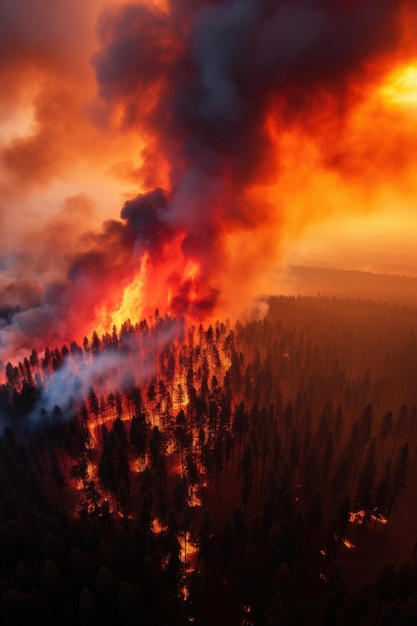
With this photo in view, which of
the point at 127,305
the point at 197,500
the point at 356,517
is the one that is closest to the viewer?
the point at 356,517

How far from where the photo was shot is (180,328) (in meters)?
143

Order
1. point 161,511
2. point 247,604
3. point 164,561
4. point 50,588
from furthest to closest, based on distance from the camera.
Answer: point 161,511, point 164,561, point 247,604, point 50,588

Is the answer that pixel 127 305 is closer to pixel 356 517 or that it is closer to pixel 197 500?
pixel 197 500

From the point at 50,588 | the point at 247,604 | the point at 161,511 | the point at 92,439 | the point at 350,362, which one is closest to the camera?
the point at 50,588

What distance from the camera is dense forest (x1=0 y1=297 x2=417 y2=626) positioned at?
5072 centimetres

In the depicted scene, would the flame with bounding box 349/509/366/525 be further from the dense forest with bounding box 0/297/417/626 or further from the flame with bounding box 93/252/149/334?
the flame with bounding box 93/252/149/334

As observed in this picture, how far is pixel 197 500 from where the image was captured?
76500 mm

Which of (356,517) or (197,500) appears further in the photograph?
(197,500)

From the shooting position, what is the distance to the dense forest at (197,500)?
5072 centimetres

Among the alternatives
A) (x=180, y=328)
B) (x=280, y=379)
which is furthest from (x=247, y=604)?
(x=180, y=328)

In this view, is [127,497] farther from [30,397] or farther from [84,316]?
[84,316]

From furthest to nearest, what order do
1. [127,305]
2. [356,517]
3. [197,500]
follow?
[127,305] → [197,500] → [356,517]

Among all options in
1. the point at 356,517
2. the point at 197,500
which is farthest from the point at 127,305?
the point at 356,517

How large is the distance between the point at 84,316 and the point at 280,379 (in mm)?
78273
